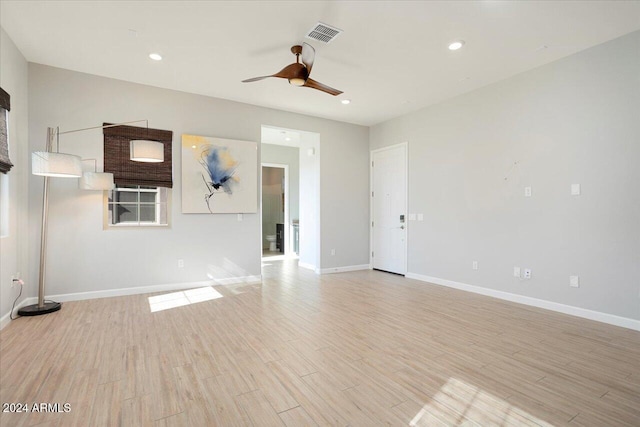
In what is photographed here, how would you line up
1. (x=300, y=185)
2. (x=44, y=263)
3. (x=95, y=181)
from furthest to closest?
(x=300, y=185) < (x=95, y=181) < (x=44, y=263)

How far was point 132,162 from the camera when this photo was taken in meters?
4.46

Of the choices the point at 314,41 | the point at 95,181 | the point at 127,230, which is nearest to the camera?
the point at 314,41

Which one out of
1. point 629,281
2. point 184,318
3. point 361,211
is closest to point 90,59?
point 184,318

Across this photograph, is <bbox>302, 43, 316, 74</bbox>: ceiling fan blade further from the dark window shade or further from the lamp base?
the lamp base

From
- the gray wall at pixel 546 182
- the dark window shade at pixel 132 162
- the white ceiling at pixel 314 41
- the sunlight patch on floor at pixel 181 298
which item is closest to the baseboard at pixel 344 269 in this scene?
the gray wall at pixel 546 182

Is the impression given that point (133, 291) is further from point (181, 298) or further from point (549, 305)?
point (549, 305)

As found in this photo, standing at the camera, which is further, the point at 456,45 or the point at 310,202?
the point at 310,202

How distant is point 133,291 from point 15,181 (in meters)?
1.91

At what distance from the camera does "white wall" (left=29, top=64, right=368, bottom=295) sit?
4082 mm

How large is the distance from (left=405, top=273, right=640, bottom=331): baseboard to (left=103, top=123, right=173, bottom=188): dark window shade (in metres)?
4.61

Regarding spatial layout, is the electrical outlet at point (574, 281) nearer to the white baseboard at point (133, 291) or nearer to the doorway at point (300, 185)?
the doorway at point (300, 185)

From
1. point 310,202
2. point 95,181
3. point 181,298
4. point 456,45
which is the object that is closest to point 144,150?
point 95,181

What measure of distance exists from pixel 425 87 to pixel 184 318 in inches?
175

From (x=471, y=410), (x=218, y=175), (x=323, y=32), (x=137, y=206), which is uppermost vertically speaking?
(x=323, y=32)
